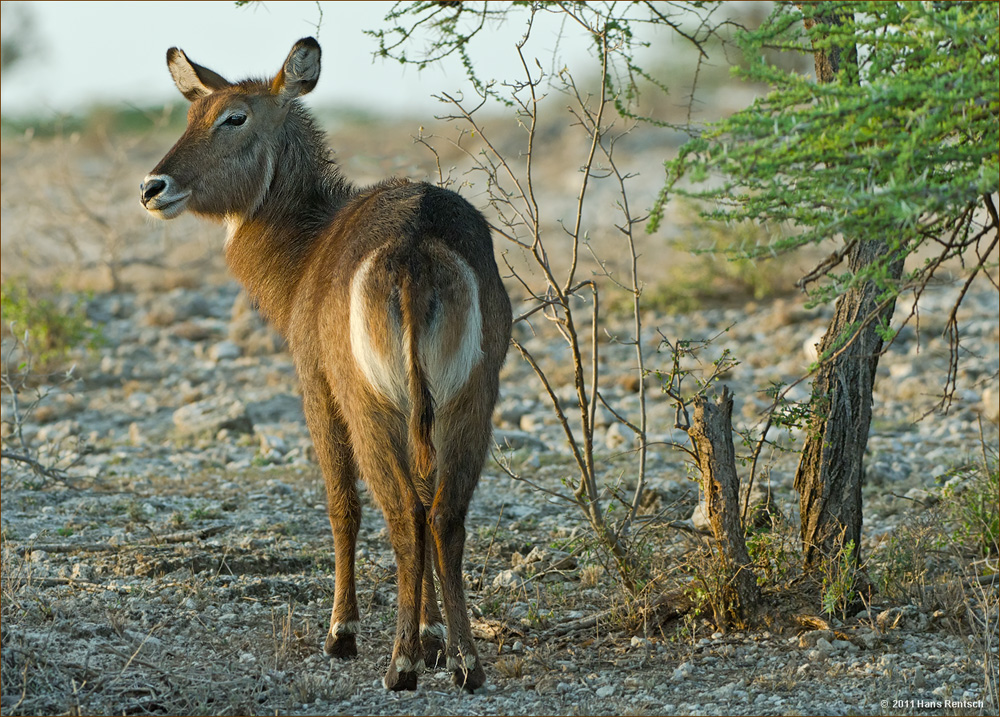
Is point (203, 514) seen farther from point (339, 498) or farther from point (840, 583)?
point (840, 583)

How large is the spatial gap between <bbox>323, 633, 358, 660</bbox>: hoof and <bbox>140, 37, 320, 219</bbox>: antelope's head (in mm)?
2204

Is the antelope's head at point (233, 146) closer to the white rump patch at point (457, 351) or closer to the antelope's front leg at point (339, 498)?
the antelope's front leg at point (339, 498)

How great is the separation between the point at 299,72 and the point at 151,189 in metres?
1.00

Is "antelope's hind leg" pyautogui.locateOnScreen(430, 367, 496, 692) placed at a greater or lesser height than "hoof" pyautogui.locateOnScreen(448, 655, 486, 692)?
A: greater

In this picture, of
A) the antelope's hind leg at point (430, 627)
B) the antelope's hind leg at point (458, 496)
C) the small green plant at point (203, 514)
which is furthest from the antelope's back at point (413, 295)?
the small green plant at point (203, 514)

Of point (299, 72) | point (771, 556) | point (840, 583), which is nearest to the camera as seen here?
point (840, 583)

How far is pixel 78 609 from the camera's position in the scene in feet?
15.3

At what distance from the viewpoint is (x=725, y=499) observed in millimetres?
4656

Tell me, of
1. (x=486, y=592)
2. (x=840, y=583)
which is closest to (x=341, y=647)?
(x=486, y=592)

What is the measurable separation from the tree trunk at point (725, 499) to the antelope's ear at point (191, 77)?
3.13 metres

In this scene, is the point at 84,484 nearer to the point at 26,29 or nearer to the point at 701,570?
the point at 701,570

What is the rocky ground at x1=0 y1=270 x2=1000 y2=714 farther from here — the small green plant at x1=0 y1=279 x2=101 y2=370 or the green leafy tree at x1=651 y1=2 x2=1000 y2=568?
the green leafy tree at x1=651 y1=2 x2=1000 y2=568

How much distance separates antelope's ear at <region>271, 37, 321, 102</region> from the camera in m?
5.21

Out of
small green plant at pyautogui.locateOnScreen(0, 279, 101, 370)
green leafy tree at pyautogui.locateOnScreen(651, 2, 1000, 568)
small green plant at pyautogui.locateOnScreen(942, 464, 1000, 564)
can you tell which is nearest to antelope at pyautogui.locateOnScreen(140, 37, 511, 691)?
green leafy tree at pyautogui.locateOnScreen(651, 2, 1000, 568)
